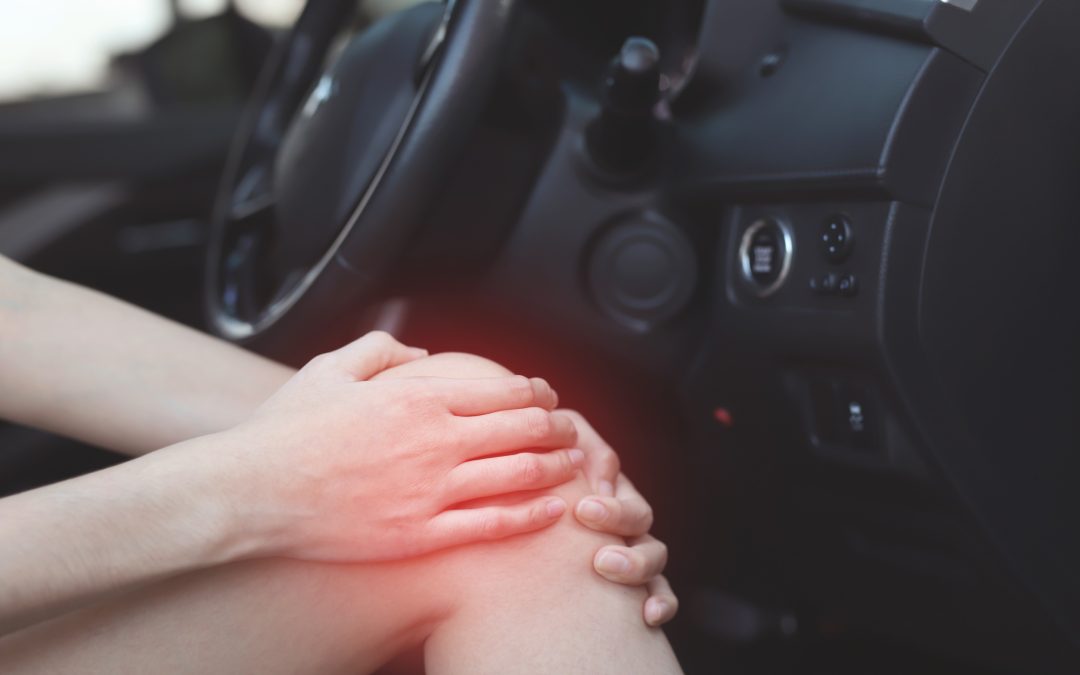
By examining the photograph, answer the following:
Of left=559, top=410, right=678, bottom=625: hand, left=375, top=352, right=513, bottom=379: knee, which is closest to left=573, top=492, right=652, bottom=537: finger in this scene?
left=559, top=410, right=678, bottom=625: hand

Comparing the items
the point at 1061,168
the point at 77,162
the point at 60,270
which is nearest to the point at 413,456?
the point at 1061,168

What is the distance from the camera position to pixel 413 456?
0.49 metres

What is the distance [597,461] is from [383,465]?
6.7 inches

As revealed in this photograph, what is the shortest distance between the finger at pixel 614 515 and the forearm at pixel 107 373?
11.2 inches

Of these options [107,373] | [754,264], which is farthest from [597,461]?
[107,373]

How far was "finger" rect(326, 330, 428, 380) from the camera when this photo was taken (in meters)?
0.55

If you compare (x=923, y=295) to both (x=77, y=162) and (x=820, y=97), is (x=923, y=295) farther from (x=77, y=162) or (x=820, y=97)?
(x=77, y=162)

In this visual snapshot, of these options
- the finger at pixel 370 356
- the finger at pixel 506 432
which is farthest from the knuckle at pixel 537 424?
the finger at pixel 370 356

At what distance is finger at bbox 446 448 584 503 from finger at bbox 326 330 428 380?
→ 99 millimetres

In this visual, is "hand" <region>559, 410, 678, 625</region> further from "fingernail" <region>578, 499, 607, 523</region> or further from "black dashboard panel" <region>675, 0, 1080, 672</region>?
"black dashboard panel" <region>675, 0, 1080, 672</region>

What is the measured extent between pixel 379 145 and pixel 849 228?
39 centimetres

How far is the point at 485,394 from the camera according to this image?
534 mm

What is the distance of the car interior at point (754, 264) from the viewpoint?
0.57m

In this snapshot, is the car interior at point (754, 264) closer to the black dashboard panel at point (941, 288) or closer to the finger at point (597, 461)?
the black dashboard panel at point (941, 288)
